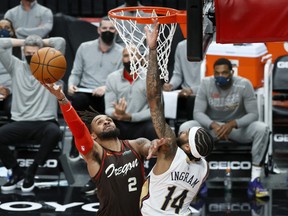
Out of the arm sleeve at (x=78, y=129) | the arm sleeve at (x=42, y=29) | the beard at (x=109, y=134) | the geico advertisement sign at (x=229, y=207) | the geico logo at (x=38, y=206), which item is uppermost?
the arm sleeve at (x=42, y=29)

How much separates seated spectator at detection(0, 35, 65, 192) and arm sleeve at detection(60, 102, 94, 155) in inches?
118

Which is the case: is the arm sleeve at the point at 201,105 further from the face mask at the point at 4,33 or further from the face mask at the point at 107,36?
the face mask at the point at 4,33

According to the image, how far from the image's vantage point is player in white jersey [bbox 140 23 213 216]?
6.34m

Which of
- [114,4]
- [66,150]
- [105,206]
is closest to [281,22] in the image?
[105,206]

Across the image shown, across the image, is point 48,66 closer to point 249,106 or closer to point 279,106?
point 249,106

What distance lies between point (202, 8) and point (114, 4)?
7400 millimetres

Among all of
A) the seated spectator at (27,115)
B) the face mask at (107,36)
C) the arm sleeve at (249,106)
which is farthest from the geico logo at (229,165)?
the face mask at (107,36)

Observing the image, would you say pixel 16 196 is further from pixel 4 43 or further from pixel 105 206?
pixel 105 206

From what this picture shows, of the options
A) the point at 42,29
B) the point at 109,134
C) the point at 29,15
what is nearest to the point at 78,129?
the point at 109,134

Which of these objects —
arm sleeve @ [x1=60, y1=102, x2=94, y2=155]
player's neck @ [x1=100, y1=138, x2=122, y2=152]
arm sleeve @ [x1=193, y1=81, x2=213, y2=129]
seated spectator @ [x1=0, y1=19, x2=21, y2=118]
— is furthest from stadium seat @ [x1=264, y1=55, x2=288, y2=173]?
arm sleeve @ [x1=60, y1=102, x2=94, y2=155]

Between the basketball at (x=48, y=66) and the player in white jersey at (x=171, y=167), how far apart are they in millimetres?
1397

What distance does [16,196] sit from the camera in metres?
9.82

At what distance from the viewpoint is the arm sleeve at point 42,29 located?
11750mm

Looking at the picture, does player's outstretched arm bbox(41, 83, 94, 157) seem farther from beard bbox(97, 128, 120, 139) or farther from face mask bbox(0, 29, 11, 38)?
face mask bbox(0, 29, 11, 38)
